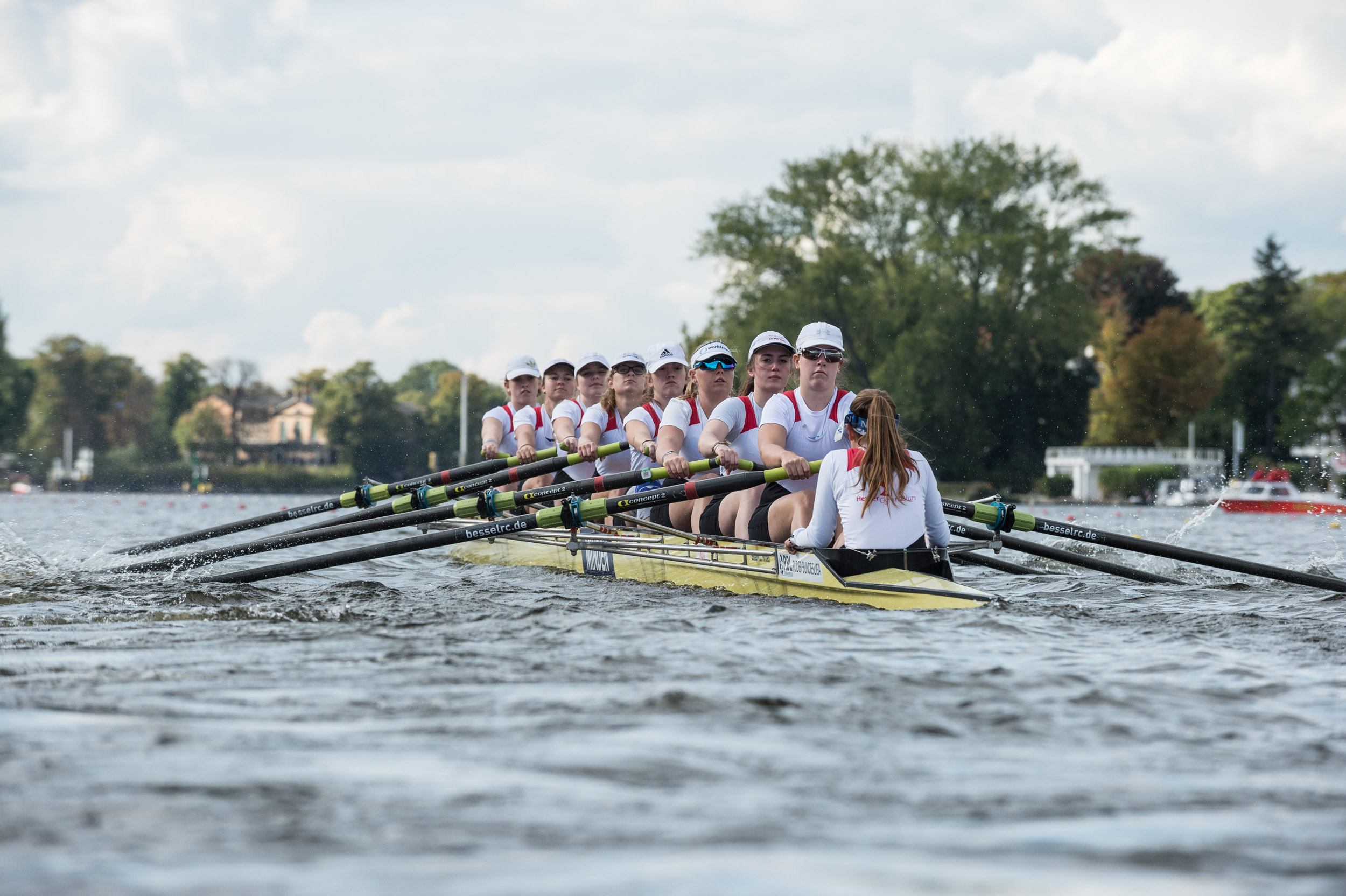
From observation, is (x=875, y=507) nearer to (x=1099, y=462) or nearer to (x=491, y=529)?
(x=491, y=529)

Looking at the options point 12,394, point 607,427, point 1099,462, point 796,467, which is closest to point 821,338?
point 796,467

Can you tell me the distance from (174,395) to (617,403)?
264 feet

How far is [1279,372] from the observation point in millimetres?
59094

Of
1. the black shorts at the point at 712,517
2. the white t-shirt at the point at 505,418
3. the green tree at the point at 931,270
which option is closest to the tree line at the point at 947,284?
the green tree at the point at 931,270

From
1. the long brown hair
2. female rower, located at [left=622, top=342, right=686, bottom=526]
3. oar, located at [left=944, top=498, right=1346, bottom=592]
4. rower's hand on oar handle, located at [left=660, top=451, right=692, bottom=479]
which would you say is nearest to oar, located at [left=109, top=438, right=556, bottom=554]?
female rower, located at [left=622, top=342, right=686, bottom=526]

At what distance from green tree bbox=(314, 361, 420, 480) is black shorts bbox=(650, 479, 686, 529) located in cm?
6467

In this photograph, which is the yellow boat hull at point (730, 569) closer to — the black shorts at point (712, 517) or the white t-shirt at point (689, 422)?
the black shorts at point (712, 517)

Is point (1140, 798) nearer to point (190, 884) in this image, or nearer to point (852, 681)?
point (852, 681)

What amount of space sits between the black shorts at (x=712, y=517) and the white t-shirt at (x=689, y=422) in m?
0.31

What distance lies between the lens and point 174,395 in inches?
3383

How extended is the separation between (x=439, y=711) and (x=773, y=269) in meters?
40.8

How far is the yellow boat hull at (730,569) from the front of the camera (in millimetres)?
6816

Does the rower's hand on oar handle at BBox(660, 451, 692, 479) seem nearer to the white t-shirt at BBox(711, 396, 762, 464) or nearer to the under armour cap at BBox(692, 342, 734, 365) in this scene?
the white t-shirt at BBox(711, 396, 762, 464)

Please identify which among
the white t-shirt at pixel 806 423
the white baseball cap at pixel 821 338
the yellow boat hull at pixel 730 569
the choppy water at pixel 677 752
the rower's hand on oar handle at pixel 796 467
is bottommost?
the choppy water at pixel 677 752
